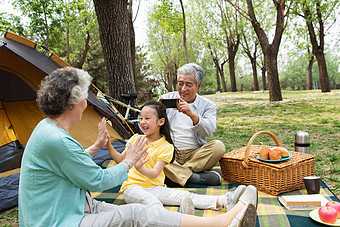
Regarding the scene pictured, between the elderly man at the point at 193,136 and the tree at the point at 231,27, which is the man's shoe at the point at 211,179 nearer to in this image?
the elderly man at the point at 193,136

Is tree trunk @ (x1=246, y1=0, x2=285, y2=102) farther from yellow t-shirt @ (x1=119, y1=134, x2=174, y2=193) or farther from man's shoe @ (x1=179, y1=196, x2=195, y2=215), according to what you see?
man's shoe @ (x1=179, y1=196, x2=195, y2=215)

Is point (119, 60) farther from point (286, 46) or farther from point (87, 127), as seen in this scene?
point (286, 46)

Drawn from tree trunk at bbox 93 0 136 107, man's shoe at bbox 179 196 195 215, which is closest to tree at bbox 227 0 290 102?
tree trunk at bbox 93 0 136 107

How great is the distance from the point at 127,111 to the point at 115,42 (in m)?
1.23

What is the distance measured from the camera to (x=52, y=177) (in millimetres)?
1473

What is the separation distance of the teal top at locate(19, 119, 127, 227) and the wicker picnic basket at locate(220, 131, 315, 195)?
1.84 metres

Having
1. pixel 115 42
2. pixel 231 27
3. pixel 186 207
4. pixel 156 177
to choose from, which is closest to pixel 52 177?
pixel 186 207

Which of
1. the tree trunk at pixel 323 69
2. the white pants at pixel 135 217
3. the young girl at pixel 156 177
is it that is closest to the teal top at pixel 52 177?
the white pants at pixel 135 217

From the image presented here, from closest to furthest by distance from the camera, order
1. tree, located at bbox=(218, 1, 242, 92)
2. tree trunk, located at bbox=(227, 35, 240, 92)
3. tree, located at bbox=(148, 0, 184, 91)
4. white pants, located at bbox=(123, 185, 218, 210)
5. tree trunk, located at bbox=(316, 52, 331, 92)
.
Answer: white pants, located at bbox=(123, 185, 218, 210)
tree trunk, located at bbox=(316, 52, 331, 92)
tree, located at bbox=(218, 1, 242, 92)
tree trunk, located at bbox=(227, 35, 240, 92)
tree, located at bbox=(148, 0, 184, 91)

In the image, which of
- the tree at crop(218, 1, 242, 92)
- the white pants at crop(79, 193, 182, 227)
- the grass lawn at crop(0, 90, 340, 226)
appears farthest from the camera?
the tree at crop(218, 1, 242, 92)

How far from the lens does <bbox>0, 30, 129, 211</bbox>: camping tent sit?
3.56m

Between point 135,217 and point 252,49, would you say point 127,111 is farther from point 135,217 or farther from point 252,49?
point 252,49

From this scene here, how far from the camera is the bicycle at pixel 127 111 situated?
14.7 feet

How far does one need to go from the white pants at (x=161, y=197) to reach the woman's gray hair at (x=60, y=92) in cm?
115
